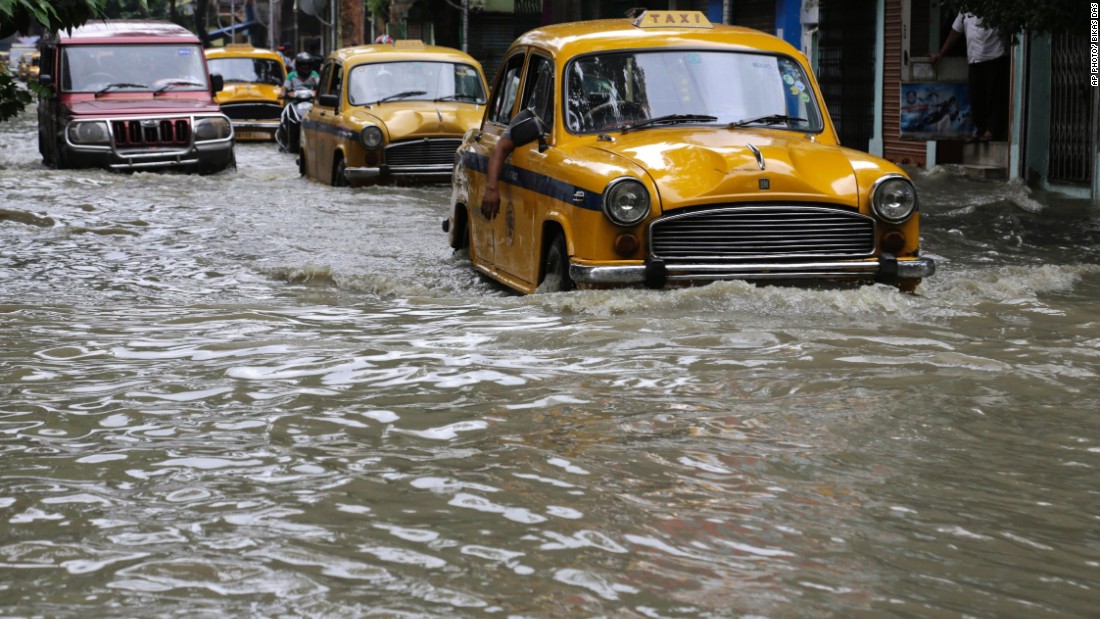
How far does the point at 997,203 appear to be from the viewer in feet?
50.1

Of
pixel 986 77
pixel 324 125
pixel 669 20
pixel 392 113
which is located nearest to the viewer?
pixel 669 20

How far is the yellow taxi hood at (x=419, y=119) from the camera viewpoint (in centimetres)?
1667

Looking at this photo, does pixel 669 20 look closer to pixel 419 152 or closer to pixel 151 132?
pixel 419 152

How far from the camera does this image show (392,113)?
16891mm

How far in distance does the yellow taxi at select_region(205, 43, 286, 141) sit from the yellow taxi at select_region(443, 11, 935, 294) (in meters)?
19.5

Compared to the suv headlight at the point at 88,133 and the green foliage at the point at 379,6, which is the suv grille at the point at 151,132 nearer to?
the suv headlight at the point at 88,133

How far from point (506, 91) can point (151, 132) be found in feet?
33.4

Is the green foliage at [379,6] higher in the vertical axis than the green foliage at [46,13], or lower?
higher

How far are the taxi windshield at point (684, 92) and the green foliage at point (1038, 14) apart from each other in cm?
249

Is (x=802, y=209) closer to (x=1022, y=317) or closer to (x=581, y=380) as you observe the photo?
(x=1022, y=317)

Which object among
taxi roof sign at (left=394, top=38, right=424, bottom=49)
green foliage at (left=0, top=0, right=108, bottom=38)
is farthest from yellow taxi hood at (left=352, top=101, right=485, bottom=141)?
green foliage at (left=0, top=0, right=108, bottom=38)

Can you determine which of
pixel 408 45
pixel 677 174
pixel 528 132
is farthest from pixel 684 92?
pixel 408 45

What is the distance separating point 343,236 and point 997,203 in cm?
600

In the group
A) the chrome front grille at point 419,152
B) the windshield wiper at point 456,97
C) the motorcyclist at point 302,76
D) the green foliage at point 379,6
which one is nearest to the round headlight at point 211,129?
the motorcyclist at point 302,76
